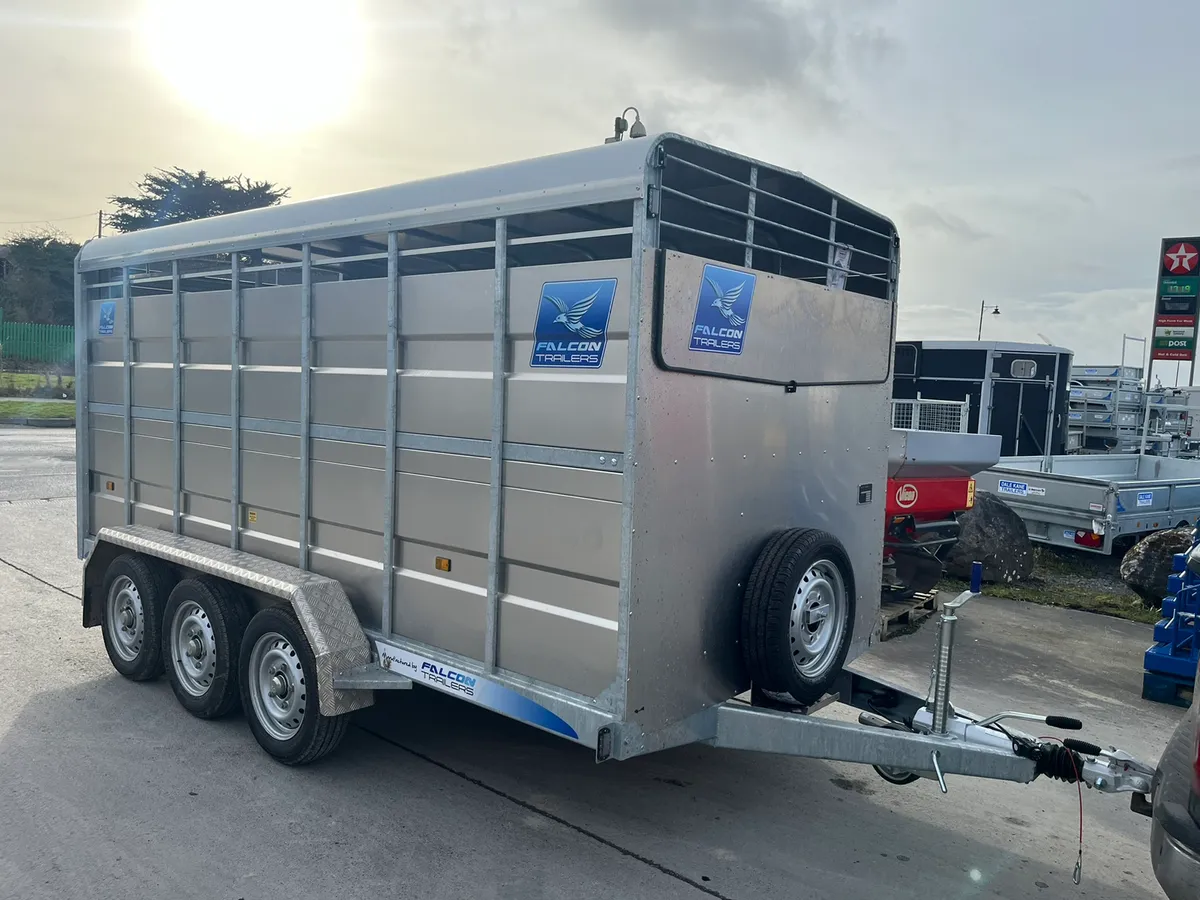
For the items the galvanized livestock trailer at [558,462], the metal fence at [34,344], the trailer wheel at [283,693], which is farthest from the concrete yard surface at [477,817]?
the metal fence at [34,344]

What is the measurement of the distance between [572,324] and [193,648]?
3152 millimetres

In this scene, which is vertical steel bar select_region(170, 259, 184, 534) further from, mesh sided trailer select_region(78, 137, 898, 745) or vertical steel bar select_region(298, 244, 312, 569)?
vertical steel bar select_region(298, 244, 312, 569)

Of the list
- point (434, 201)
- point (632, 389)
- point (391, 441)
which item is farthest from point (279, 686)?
point (632, 389)

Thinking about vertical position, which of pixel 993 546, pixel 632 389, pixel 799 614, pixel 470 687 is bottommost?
pixel 993 546

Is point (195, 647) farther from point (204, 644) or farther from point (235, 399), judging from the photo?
point (235, 399)

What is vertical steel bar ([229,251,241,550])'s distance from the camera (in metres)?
5.23

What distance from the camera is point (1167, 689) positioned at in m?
6.23

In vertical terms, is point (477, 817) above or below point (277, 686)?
below

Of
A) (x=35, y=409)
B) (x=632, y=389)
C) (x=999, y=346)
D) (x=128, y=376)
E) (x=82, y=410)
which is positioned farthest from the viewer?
(x=35, y=409)

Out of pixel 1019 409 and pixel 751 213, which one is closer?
pixel 751 213

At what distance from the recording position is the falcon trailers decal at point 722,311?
356 cm

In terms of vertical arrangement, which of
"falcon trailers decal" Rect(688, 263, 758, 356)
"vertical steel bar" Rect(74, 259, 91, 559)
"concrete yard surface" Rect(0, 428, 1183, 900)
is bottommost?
"concrete yard surface" Rect(0, 428, 1183, 900)

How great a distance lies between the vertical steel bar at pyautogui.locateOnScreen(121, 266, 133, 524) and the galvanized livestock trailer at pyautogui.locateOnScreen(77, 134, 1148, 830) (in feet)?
2.20

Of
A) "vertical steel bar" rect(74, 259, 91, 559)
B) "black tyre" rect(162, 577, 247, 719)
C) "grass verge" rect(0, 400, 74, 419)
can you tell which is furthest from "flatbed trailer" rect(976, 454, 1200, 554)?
"grass verge" rect(0, 400, 74, 419)
